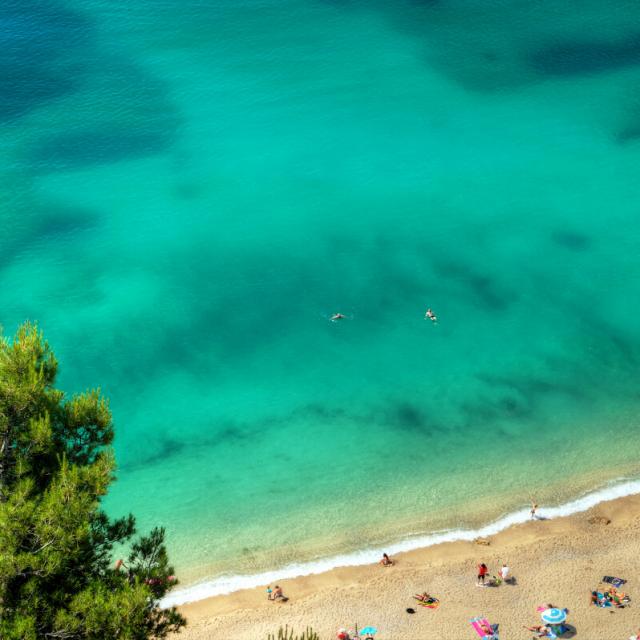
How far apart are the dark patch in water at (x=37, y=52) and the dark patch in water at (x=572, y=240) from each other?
53.5 metres

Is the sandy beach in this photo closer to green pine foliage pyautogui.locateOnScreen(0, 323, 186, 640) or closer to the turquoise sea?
the turquoise sea

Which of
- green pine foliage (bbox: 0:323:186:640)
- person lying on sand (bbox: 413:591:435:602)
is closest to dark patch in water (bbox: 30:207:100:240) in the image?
green pine foliage (bbox: 0:323:186:640)

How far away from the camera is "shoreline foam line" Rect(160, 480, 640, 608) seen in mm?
44312

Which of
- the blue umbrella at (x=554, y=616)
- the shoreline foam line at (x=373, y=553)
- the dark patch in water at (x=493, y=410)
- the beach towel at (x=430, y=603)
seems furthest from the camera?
the dark patch in water at (x=493, y=410)

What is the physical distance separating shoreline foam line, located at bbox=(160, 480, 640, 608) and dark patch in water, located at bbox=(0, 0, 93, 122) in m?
58.4

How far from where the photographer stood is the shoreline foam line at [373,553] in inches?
1745

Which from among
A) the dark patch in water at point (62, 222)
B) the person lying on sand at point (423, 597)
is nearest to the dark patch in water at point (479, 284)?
the person lying on sand at point (423, 597)

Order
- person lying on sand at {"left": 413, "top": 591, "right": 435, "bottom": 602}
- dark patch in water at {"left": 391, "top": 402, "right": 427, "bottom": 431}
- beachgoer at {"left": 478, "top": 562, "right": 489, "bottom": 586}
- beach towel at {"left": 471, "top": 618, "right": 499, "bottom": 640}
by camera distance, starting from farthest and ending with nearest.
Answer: dark patch in water at {"left": 391, "top": 402, "right": 427, "bottom": 431}
beachgoer at {"left": 478, "top": 562, "right": 489, "bottom": 586}
person lying on sand at {"left": 413, "top": 591, "right": 435, "bottom": 602}
beach towel at {"left": 471, "top": 618, "right": 499, "bottom": 640}

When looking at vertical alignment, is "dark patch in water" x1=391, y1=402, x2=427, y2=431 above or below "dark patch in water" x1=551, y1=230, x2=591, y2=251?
below

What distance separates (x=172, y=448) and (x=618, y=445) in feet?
98.0

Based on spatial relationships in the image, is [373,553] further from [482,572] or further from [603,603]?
[603,603]

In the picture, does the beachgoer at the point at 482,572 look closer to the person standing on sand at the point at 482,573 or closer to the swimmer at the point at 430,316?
the person standing on sand at the point at 482,573

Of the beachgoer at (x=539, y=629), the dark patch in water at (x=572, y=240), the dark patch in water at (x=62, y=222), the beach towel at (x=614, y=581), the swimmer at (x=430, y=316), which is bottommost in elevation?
the beach towel at (x=614, y=581)

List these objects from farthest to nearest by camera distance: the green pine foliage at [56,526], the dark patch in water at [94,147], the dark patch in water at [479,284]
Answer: the dark patch in water at [94,147] < the dark patch in water at [479,284] < the green pine foliage at [56,526]
